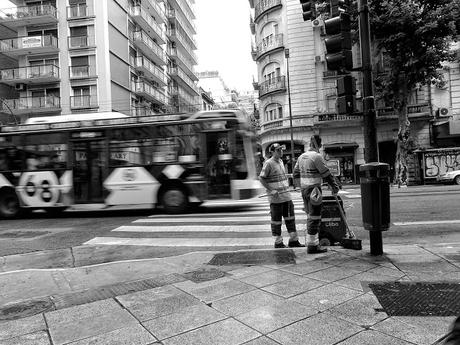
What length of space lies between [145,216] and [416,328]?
33.0 feet

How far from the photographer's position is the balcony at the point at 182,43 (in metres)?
56.6

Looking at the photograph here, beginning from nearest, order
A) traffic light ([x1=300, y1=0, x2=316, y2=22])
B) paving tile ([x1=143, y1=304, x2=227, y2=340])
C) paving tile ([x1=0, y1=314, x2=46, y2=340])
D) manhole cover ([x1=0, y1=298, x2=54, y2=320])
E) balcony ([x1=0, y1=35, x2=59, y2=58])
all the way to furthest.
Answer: paving tile ([x1=143, y1=304, x2=227, y2=340]) → paving tile ([x1=0, y1=314, x2=46, y2=340]) → manhole cover ([x1=0, y1=298, x2=54, y2=320]) → traffic light ([x1=300, y1=0, x2=316, y2=22]) → balcony ([x1=0, y1=35, x2=59, y2=58])

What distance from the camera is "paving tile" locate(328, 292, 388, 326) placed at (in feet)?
11.7

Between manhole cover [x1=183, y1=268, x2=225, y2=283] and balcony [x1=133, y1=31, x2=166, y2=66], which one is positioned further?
balcony [x1=133, y1=31, x2=166, y2=66]

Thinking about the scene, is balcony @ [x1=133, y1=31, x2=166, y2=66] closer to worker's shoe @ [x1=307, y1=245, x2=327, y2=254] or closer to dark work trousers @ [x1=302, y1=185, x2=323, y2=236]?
dark work trousers @ [x1=302, y1=185, x2=323, y2=236]

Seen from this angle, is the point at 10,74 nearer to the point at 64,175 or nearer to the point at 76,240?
the point at 64,175

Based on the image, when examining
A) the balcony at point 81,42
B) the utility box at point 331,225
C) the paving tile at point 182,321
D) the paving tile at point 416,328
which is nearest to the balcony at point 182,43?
the balcony at point 81,42

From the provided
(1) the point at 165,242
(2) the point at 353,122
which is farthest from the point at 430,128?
(1) the point at 165,242

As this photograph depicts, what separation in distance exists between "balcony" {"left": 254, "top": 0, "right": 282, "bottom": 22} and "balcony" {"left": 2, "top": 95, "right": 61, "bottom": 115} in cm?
2013

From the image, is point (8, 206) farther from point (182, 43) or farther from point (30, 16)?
point (182, 43)

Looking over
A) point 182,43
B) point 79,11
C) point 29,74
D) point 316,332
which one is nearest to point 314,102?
point 79,11

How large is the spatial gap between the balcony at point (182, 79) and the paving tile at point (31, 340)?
2144 inches

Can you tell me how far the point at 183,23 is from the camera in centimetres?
6253

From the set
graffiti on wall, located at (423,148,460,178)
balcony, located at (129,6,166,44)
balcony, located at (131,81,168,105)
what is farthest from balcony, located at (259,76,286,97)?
balcony, located at (129,6,166,44)
